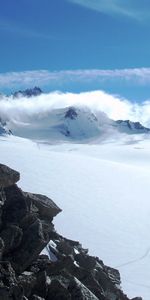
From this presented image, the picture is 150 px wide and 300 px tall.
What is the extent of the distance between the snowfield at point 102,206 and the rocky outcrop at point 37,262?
170 inches

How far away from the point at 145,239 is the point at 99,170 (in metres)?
21.9

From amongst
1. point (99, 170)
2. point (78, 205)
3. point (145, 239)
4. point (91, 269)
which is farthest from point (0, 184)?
point (99, 170)

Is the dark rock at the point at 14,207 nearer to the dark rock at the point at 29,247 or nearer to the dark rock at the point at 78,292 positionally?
the dark rock at the point at 29,247

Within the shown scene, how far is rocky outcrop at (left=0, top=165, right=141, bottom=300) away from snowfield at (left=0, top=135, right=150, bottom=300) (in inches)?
170

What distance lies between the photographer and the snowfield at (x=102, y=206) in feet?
77.4

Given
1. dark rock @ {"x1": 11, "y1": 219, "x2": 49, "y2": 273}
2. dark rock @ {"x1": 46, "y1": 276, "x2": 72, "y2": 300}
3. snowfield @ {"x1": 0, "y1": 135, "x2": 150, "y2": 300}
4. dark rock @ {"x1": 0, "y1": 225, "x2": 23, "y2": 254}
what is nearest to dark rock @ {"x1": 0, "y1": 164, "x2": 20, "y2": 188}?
dark rock @ {"x1": 11, "y1": 219, "x2": 49, "y2": 273}

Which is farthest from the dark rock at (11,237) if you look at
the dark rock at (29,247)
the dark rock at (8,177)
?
the dark rock at (8,177)

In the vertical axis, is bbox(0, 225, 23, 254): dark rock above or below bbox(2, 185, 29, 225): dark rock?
below

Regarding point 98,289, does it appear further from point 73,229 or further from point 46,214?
point 73,229

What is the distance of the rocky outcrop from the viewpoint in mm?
11781

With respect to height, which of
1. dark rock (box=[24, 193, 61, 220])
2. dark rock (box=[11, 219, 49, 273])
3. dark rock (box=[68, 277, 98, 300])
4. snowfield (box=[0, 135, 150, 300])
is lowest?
snowfield (box=[0, 135, 150, 300])

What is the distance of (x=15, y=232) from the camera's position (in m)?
13.1

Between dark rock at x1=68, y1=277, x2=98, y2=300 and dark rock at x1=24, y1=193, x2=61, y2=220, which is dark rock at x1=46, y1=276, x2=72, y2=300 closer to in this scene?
dark rock at x1=68, y1=277, x2=98, y2=300

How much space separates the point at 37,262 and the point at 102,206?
812 inches
